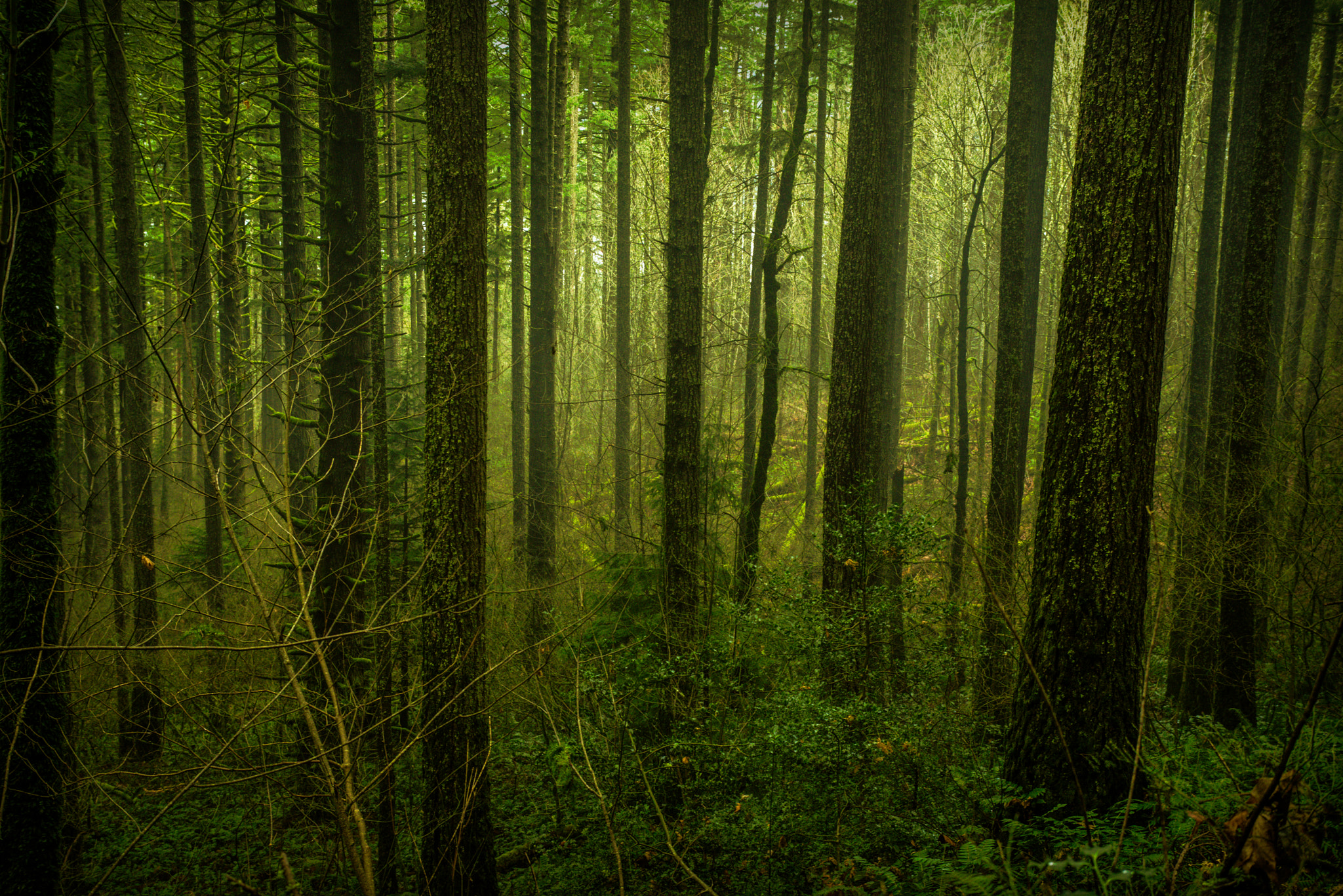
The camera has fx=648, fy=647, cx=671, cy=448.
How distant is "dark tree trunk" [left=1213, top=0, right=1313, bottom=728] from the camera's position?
710 cm

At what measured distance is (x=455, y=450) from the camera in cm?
505

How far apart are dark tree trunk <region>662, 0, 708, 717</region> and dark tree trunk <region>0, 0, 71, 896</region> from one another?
4986 mm

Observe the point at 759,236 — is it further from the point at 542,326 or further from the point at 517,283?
the point at 517,283

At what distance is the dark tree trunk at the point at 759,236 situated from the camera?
11227mm

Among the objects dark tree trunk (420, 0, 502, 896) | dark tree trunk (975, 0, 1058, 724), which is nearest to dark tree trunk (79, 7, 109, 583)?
dark tree trunk (420, 0, 502, 896)

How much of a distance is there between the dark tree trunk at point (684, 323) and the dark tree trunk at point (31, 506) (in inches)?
196

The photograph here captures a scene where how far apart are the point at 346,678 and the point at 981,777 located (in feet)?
17.1

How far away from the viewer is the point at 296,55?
9.29 metres

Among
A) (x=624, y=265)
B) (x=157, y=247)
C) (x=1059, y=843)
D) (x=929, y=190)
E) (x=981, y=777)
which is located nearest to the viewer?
(x=1059, y=843)

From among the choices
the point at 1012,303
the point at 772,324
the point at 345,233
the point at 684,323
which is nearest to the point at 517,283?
the point at 345,233

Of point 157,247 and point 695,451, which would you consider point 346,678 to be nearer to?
point 695,451

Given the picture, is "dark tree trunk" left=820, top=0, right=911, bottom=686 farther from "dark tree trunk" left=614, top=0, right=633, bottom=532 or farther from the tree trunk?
"dark tree trunk" left=614, top=0, right=633, bottom=532

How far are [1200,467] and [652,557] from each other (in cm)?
827

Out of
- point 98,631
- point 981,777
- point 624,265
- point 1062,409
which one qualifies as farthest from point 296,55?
point 981,777
